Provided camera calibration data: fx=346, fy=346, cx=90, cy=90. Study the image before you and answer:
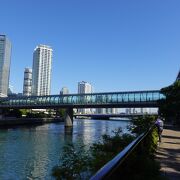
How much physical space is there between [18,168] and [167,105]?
38.2 m

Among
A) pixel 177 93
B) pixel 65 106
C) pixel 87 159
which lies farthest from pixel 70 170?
pixel 65 106

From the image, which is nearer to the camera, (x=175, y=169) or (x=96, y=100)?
(x=175, y=169)

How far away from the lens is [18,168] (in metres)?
26.1

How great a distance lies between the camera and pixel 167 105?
5922 centimetres

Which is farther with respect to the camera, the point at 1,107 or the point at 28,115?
the point at 28,115

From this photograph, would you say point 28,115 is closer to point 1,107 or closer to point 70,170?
point 1,107

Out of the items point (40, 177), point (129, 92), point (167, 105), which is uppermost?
point (129, 92)

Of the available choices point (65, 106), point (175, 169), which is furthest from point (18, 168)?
point (65, 106)

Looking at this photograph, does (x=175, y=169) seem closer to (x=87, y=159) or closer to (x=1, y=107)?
(x=87, y=159)

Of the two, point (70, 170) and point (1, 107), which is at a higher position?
point (1, 107)

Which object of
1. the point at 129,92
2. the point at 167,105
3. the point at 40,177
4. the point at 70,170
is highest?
the point at 129,92

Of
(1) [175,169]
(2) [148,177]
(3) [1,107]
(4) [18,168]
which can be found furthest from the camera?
(3) [1,107]

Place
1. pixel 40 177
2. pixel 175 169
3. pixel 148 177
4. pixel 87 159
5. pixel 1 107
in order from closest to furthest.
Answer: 1. pixel 148 177
2. pixel 175 169
3. pixel 87 159
4. pixel 40 177
5. pixel 1 107

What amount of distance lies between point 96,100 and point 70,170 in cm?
9947
